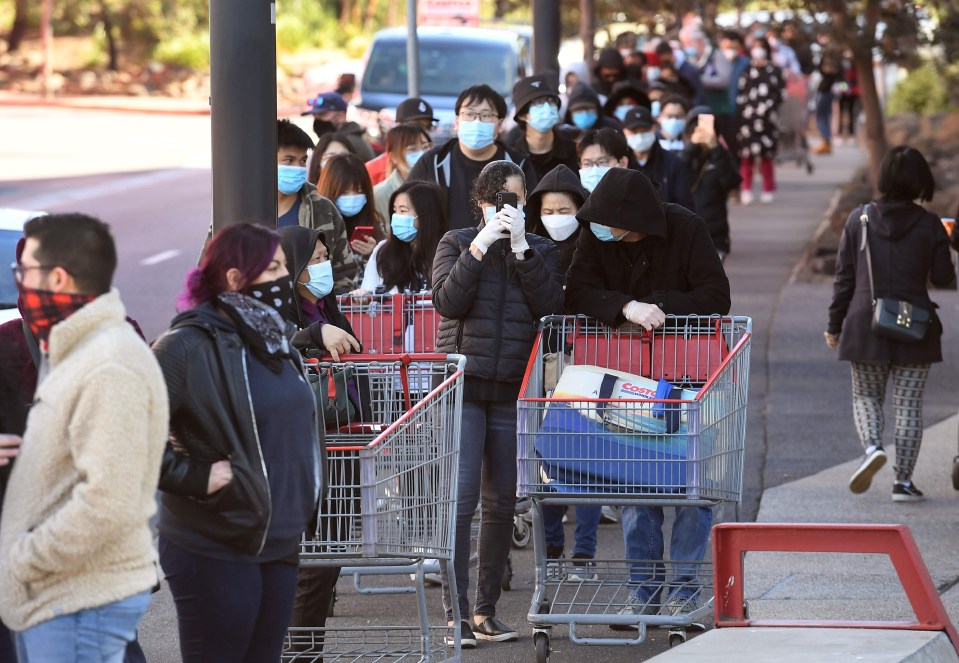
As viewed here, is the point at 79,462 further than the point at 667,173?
No

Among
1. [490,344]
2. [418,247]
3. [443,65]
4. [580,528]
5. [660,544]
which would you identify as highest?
[443,65]

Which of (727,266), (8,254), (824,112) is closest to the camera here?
(8,254)

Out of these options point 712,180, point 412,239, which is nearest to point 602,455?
point 412,239

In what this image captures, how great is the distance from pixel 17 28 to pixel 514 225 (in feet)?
153

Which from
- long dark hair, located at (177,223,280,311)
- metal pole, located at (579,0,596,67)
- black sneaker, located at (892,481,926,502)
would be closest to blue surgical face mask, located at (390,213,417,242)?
black sneaker, located at (892,481,926,502)

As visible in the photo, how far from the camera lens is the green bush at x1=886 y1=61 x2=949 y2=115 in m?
28.3

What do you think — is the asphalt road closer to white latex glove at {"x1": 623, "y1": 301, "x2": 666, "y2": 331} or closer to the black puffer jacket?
the black puffer jacket

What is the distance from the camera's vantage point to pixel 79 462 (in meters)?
3.78

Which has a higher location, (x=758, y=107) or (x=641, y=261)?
(x=758, y=107)

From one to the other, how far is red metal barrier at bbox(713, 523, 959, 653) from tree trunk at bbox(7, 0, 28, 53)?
4730 cm

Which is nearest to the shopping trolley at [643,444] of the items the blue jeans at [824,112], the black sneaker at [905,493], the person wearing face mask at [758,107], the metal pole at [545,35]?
the black sneaker at [905,493]

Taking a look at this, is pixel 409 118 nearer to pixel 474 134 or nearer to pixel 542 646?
pixel 474 134

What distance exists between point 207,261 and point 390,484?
1177mm

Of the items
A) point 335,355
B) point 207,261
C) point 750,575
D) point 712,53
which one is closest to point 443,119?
point 712,53
